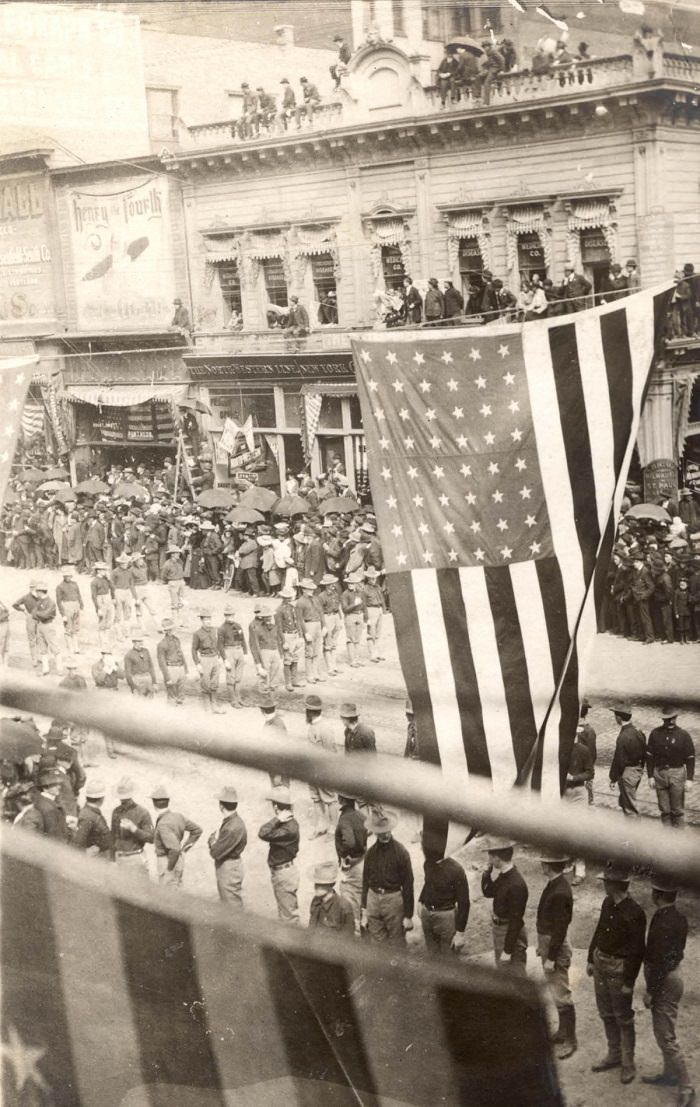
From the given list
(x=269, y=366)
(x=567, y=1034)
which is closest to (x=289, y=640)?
(x=269, y=366)

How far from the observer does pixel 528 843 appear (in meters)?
1.36

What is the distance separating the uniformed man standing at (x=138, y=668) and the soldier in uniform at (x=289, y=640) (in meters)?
1.65

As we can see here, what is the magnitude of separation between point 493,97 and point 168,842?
6.70 meters

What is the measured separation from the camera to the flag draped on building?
8266 mm

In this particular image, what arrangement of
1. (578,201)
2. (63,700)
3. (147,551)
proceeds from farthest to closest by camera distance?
(147,551) → (578,201) → (63,700)

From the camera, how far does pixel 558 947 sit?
6.94m

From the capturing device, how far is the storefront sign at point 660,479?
9.75 metres

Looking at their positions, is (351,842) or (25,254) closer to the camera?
(351,842)

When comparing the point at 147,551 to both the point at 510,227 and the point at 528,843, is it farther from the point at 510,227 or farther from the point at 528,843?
the point at 528,843

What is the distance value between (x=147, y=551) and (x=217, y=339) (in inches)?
145

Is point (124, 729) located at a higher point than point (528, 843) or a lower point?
higher

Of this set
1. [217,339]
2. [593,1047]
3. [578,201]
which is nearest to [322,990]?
[593,1047]

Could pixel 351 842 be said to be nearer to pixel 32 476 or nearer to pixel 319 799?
pixel 319 799

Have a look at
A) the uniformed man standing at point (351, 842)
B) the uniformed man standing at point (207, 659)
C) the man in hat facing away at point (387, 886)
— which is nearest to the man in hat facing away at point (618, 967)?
the man in hat facing away at point (387, 886)
